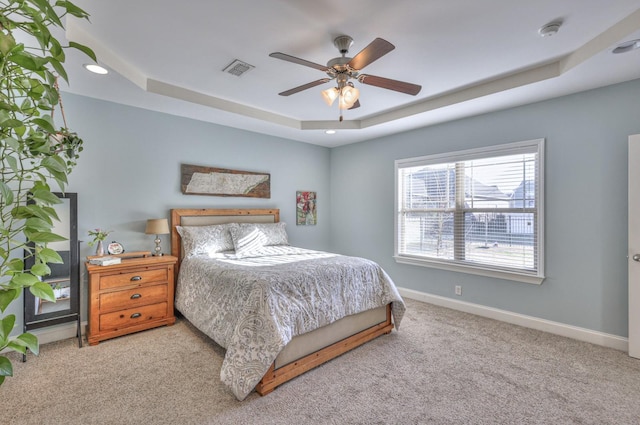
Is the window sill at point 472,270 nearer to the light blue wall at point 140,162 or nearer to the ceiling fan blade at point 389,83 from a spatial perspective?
the light blue wall at point 140,162

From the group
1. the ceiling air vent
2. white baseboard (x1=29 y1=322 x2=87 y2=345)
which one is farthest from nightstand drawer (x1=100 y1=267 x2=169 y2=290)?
the ceiling air vent

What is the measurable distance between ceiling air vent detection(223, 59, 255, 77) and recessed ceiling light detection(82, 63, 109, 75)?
1000mm

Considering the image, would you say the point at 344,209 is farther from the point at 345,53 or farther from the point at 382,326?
the point at 345,53

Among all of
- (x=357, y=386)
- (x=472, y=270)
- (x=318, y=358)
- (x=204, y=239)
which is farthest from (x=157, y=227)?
(x=472, y=270)

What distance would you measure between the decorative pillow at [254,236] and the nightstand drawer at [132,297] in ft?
2.97

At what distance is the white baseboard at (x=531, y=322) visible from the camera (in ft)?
9.59


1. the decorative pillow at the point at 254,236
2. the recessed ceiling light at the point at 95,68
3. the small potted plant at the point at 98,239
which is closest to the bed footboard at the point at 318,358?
the decorative pillow at the point at 254,236

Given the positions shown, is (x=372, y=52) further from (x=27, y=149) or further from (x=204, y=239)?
(x=204, y=239)

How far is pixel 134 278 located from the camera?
3184 mm

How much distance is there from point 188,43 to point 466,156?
10.8 ft

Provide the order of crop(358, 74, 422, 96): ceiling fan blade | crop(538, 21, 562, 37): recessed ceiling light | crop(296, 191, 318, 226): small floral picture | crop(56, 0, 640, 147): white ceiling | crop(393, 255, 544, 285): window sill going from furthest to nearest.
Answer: crop(296, 191, 318, 226): small floral picture → crop(393, 255, 544, 285): window sill → crop(358, 74, 422, 96): ceiling fan blade → crop(538, 21, 562, 37): recessed ceiling light → crop(56, 0, 640, 147): white ceiling

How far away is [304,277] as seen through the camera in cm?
261

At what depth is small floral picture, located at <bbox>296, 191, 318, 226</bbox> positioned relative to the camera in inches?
207

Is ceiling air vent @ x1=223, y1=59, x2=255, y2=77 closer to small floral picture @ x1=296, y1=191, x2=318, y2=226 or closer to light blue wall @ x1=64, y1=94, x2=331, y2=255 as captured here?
light blue wall @ x1=64, y1=94, x2=331, y2=255
